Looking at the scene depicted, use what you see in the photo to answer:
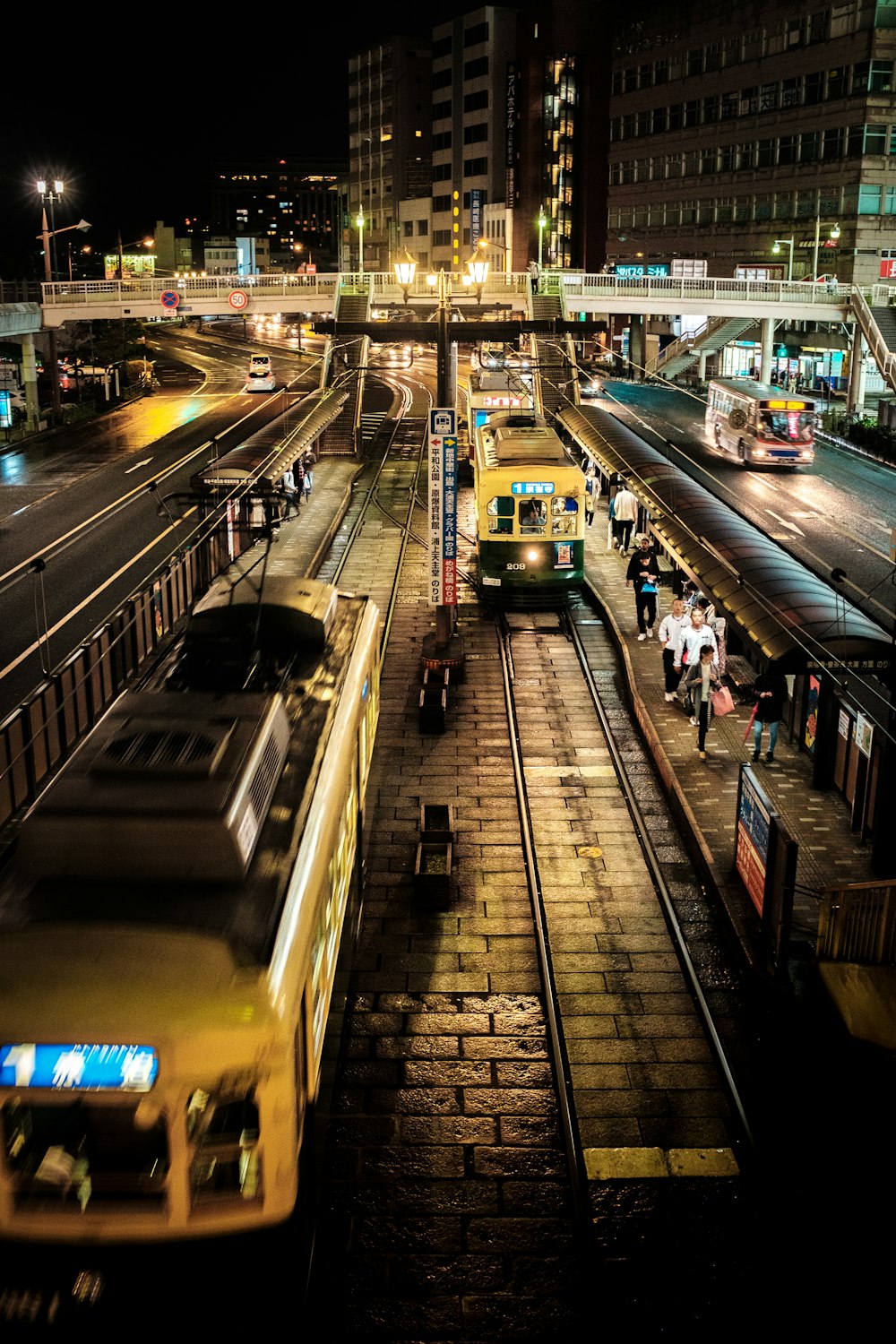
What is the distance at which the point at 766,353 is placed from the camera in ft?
178

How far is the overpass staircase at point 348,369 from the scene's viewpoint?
139 ft

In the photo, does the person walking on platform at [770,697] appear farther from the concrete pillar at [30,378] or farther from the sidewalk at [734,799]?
the concrete pillar at [30,378]

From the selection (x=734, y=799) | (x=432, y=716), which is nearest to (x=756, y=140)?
(x=432, y=716)

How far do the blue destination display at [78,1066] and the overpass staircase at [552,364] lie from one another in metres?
33.5

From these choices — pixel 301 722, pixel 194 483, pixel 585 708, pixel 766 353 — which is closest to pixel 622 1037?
pixel 301 722

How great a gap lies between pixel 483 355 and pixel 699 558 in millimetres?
32473

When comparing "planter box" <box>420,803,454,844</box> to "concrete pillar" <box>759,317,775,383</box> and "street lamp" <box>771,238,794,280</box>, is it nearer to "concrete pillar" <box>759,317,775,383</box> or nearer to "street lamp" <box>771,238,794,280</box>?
"concrete pillar" <box>759,317,775,383</box>

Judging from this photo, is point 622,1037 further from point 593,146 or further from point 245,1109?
point 593,146

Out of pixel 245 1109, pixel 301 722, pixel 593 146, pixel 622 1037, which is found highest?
pixel 593 146

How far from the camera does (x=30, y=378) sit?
48.3 meters

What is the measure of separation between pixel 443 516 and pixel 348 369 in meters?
31.8

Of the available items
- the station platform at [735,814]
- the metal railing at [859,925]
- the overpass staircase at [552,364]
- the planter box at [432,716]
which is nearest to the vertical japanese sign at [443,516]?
the planter box at [432,716]

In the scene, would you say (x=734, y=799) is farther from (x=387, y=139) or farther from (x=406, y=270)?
(x=387, y=139)

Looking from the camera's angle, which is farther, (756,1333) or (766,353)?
(766,353)
